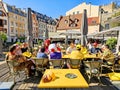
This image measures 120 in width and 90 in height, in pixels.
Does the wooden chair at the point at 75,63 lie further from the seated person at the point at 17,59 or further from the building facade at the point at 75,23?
the building facade at the point at 75,23

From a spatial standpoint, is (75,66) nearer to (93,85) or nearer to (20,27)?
(93,85)

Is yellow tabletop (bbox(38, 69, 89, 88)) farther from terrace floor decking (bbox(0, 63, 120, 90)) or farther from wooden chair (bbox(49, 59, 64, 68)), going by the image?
wooden chair (bbox(49, 59, 64, 68))

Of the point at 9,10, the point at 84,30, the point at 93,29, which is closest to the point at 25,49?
the point at 84,30

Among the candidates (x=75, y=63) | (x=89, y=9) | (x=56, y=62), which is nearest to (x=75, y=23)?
(x=89, y=9)

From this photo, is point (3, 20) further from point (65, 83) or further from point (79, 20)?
point (65, 83)

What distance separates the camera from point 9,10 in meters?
54.8

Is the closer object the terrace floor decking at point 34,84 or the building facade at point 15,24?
the terrace floor decking at point 34,84

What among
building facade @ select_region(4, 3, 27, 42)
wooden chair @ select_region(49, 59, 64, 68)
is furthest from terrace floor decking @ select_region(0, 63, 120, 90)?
building facade @ select_region(4, 3, 27, 42)

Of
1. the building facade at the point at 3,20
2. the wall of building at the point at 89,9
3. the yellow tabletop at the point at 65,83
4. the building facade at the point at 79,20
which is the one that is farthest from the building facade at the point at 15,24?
the yellow tabletop at the point at 65,83

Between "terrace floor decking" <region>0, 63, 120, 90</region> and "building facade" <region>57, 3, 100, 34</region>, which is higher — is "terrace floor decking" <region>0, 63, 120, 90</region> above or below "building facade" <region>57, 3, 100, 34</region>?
below

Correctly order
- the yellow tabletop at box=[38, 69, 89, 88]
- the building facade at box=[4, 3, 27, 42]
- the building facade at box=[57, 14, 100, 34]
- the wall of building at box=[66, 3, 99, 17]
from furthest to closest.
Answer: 1. the building facade at box=[4, 3, 27, 42]
2. the wall of building at box=[66, 3, 99, 17]
3. the building facade at box=[57, 14, 100, 34]
4. the yellow tabletop at box=[38, 69, 89, 88]

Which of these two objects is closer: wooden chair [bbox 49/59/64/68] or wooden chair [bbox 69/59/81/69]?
wooden chair [bbox 49/59/64/68]

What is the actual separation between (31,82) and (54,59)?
1220 millimetres

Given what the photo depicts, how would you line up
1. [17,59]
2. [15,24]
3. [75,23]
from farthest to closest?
[15,24], [75,23], [17,59]
